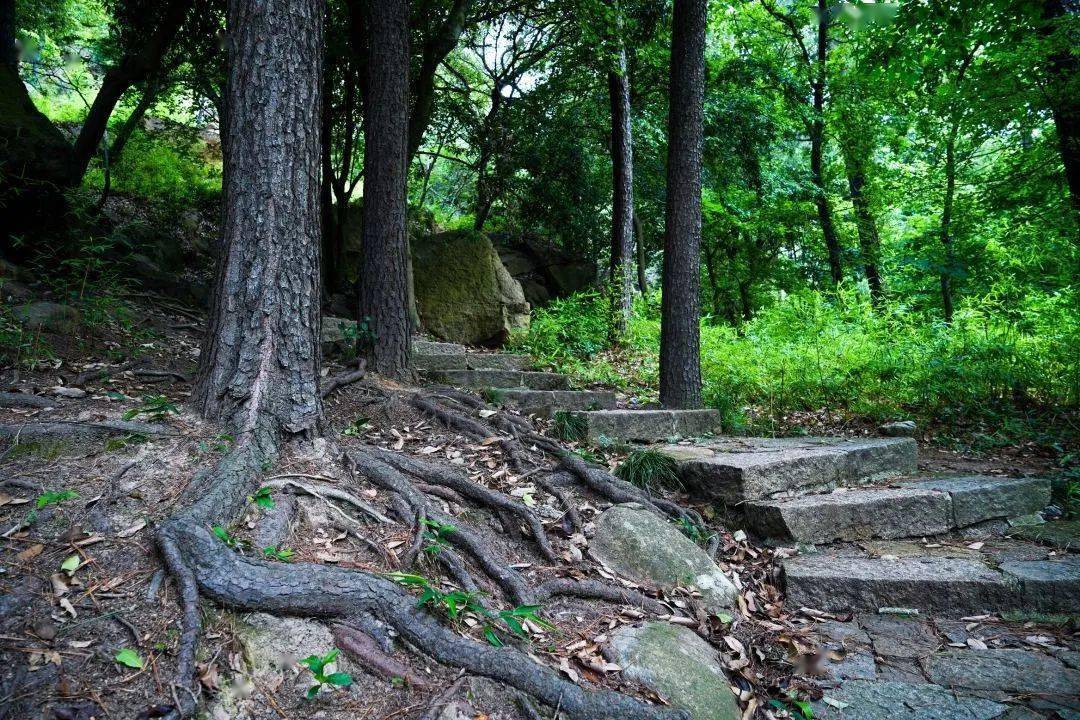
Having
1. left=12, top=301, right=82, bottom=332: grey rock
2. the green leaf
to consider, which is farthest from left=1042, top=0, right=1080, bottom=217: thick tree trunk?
left=12, top=301, right=82, bottom=332: grey rock

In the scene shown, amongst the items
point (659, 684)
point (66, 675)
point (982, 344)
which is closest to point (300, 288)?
point (66, 675)

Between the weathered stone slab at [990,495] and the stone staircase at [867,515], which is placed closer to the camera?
Result: the stone staircase at [867,515]

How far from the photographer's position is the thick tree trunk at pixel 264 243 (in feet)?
10.8

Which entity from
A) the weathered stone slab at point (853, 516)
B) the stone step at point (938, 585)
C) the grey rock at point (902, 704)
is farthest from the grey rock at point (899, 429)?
the grey rock at point (902, 704)

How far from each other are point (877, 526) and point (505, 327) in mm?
6137

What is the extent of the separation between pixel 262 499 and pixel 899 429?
20.8 feet

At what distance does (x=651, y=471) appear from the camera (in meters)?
4.70

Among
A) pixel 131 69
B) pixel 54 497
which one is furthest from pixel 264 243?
pixel 131 69

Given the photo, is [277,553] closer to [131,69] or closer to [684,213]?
[684,213]

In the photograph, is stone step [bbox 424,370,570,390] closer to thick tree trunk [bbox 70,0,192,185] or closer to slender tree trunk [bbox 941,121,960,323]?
thick tree trunk [bbox 70,0,192,185]

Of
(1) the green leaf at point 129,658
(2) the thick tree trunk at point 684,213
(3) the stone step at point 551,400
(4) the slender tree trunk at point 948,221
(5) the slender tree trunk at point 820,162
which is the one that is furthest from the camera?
(5) the slender tree trunk at point 820,162

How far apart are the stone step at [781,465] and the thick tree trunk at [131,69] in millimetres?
8059

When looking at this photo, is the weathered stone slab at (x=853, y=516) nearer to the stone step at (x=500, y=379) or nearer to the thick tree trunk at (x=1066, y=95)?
the stone step at (x=500, y=379)

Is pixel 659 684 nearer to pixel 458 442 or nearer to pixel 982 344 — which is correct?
pixel 458 442
